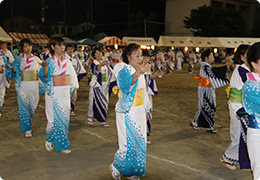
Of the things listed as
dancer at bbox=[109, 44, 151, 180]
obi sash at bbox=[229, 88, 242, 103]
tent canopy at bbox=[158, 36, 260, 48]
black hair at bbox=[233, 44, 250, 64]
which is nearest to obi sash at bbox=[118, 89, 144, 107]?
dancer at bbox=[109, 44, 151, 180]

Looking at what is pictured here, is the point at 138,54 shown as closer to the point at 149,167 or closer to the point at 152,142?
the point at 149,167

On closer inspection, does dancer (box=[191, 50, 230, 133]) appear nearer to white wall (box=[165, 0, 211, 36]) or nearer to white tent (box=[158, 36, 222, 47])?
white tent (box=[158, 36, 222, 47])

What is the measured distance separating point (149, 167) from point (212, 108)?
2.55 metres

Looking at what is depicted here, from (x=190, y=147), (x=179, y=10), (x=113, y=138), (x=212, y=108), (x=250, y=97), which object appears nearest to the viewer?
(x=250, y=97)

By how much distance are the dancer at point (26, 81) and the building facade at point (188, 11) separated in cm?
4307

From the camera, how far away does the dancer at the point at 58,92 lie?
14.7 ft

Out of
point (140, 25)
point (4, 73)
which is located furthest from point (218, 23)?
point (4, 73)

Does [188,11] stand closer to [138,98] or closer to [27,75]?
[27,75]

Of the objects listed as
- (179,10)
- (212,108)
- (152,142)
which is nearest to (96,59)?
(152,142)

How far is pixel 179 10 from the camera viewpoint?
168ft

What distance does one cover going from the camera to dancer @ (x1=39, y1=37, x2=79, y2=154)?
4488mm

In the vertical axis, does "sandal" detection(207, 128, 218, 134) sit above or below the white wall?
below

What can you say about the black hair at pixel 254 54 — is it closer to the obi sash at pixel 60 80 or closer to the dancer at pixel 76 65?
the obi sash at pixel 60 80

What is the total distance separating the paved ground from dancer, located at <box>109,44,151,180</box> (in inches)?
14.0
